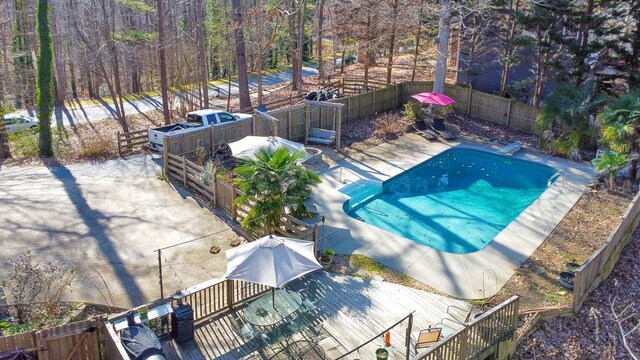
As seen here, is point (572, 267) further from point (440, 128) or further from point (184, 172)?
point (440, 128)

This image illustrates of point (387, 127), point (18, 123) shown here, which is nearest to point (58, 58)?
point (18, 123)

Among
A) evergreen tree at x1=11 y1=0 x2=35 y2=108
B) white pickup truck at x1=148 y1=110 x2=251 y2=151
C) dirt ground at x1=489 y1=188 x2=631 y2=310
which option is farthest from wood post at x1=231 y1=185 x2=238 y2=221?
evergreen tree at x1=11 y1=0 x2=35 y2=108

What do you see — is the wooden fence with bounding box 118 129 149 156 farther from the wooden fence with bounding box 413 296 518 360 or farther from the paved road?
the wooden fence with bounding box 413 296 518 360

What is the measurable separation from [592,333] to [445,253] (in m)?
3.79

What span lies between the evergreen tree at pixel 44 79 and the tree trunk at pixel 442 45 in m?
16.6

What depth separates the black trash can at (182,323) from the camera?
880 cm

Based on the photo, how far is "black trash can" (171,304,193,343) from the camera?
28.9 feet

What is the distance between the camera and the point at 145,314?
335 inches

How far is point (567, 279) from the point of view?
37.4 feet

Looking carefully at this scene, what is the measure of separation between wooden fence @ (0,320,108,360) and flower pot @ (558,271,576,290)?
9.56 meters

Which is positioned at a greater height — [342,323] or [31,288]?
[31,288]

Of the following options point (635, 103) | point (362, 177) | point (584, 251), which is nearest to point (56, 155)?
point (362, 177)

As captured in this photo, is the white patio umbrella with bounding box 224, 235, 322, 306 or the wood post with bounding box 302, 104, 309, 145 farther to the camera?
the wood post with bounding box 302, 104, 309, 145

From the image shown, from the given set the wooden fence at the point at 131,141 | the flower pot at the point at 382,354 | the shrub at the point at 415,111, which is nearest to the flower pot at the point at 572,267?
the flower pot at the point at 382,354
